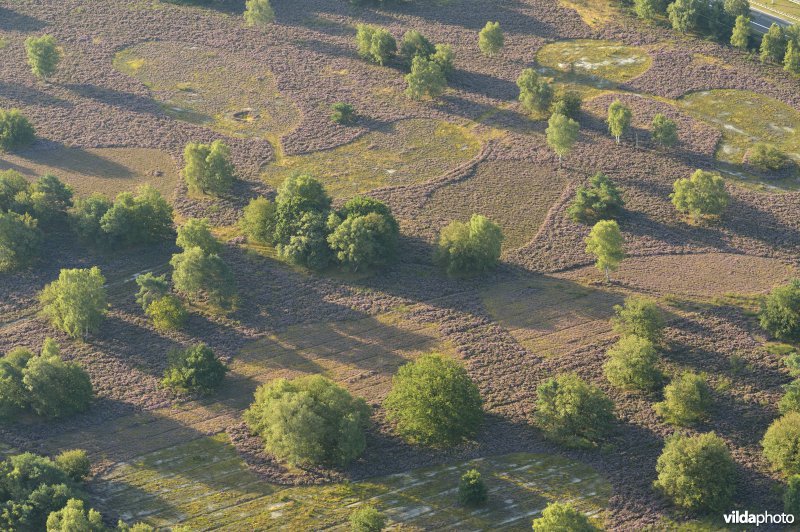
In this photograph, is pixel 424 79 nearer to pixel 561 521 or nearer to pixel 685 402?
A: pixel 685 402

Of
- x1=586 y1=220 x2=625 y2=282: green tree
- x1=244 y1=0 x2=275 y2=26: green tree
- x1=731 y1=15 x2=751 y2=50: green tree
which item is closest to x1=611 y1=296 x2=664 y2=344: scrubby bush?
x1=586 y1=220 x2=625 y2=282: green tree

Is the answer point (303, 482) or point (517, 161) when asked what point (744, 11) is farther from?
point (303, 482)

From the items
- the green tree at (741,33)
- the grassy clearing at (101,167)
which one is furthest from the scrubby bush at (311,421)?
the green tree at (741,33)

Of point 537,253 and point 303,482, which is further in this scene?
point 537,253

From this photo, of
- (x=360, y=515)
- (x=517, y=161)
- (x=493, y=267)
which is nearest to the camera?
(x=360, y=515)

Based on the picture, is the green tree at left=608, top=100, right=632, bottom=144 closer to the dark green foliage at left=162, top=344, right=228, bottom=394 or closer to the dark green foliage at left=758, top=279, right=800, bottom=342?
the dark green foliage at left=758, top=279, right=800, bottom=342

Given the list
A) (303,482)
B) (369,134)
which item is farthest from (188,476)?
(369,134)
